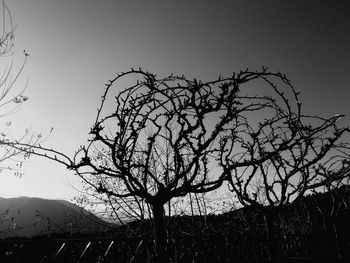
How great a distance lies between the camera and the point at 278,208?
5.93 meters

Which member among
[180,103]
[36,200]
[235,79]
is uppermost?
[36,200]

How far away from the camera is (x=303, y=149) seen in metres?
6.48

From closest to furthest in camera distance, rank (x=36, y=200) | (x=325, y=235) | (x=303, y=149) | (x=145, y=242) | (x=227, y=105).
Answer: (x=227, y=105) < (x=145, y=242) < (x=303, y=149) < (x=325, y=235) < (x=36, y=200)

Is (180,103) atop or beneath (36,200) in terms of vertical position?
beneath

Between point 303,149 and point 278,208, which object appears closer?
point 278,208

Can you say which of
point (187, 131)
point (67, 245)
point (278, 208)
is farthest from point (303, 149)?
point (67, 245)

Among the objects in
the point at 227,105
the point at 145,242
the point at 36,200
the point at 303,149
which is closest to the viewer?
the point at 227,105

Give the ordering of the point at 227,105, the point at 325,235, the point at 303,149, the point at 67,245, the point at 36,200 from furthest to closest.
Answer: the point at 36,200, the point at 325,235, the point at 303,149, the point at 67,245, the point at 227,105

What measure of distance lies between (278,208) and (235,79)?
13.3ft

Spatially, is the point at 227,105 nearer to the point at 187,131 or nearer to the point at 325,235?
the point at 187,131

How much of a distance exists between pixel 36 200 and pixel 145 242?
413ft

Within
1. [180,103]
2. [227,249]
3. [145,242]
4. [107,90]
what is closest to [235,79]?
[180,103]

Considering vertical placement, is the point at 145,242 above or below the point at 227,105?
below

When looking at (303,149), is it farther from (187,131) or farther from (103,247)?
(103,247)
